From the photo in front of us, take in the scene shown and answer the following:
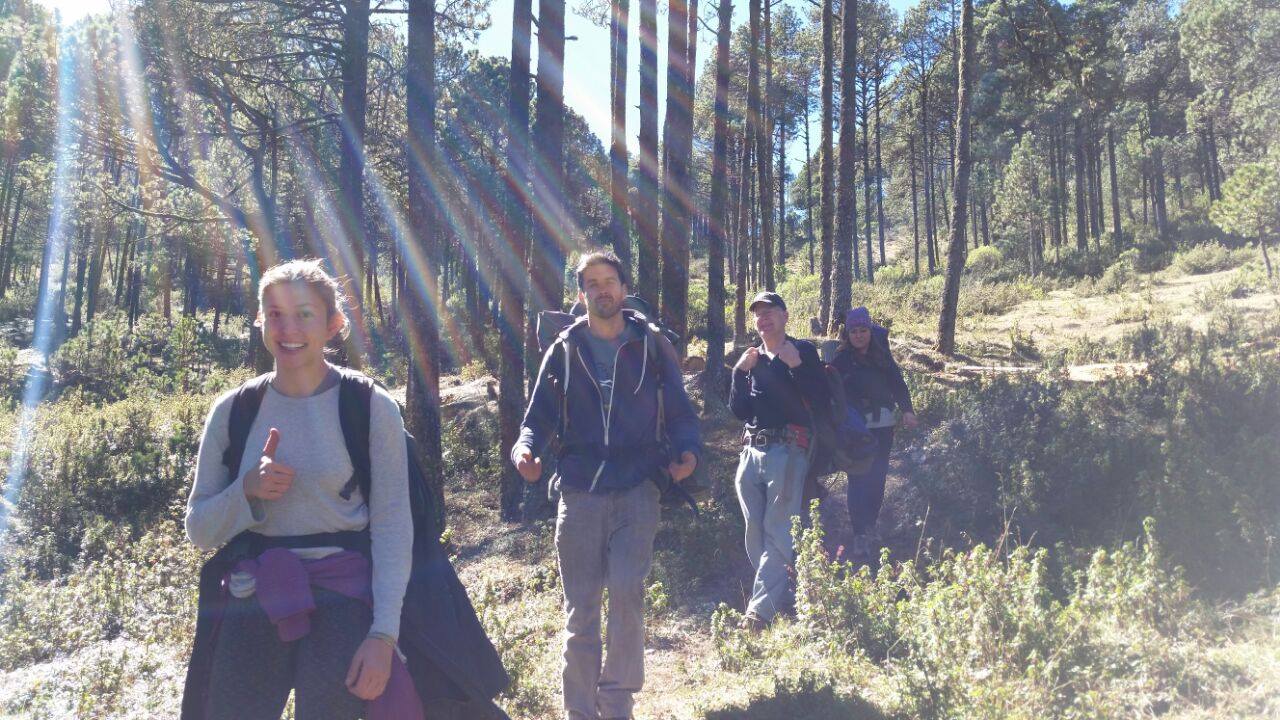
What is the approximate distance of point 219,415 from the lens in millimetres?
2453

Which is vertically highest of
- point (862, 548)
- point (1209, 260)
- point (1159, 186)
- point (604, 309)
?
point (1159, 186)

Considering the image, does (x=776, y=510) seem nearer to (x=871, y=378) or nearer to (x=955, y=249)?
(x=871, y=378)

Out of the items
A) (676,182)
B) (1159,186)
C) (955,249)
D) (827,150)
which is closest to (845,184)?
(827,150)

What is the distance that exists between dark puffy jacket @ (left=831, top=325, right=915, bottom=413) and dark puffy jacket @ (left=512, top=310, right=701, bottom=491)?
9.63ft

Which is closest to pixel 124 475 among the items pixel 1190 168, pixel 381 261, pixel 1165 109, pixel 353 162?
pixel 353 162

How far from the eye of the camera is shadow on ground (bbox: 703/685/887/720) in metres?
3.64

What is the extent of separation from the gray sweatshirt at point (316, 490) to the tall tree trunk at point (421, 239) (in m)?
5.96

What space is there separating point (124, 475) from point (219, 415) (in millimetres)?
9978

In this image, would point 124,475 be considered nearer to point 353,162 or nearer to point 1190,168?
point 353,162

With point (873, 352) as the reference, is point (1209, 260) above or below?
above

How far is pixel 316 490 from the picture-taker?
2395mm

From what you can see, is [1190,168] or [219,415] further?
[1190,168]

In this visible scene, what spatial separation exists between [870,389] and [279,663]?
4919 millimetres

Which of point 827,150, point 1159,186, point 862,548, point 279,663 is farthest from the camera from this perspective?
point 1159,186
